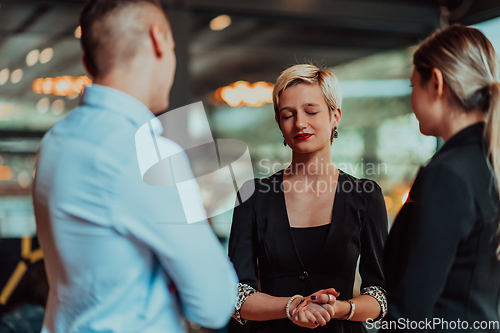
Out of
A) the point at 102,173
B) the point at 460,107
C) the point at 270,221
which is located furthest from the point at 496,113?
the point at 102,173

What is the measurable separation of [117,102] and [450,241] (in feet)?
2.31

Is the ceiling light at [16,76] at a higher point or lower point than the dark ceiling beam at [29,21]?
lower

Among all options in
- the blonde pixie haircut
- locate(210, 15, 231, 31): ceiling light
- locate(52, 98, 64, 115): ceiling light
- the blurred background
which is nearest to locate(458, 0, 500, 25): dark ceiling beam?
the blurred background

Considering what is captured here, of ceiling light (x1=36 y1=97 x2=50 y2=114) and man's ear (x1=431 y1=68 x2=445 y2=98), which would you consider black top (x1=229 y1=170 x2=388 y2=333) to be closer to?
man's ear (x1=431 y1=68 x2=445 y2=98)

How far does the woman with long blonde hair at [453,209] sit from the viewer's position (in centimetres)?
88

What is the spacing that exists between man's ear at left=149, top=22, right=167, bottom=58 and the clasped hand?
0.71 metres

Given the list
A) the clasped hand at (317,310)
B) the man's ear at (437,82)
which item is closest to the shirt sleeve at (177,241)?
the clasped hand at (317,310)

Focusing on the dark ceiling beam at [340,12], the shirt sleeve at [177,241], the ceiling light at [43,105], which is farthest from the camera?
the dark ceiling beam at [340,12]

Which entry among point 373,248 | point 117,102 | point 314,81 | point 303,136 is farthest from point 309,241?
point 117,102

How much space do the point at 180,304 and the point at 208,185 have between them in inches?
35.3

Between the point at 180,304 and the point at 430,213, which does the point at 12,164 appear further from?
the point at 430,213

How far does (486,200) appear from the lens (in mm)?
894

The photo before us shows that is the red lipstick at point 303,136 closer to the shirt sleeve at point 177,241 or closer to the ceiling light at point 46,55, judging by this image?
the shirt sleeve at point 177,241

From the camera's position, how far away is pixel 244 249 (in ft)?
4.37
